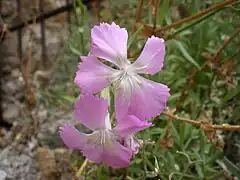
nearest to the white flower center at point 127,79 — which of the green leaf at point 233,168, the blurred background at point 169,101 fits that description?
the blurred background at point 169,101

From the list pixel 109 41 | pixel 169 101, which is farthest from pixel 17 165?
pixel 109 41

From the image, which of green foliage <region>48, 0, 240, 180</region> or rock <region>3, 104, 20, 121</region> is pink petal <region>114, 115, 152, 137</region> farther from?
rock <region>3, 104, 20, 121</region>

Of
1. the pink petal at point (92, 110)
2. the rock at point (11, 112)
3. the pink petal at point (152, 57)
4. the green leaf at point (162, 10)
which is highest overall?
the green leaf at point (162, 10)

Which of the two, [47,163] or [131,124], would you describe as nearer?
[131,124]

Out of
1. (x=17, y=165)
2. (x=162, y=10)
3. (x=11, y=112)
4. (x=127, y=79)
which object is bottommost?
(x=17, y=165)

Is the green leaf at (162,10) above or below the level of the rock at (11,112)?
above

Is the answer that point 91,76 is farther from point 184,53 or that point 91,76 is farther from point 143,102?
point 184,53

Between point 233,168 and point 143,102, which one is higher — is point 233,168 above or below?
below

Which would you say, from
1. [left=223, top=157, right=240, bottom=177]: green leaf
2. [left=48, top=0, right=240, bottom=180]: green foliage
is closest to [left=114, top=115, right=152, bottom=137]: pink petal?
[left=48, top=0, right=240, bottom=180]: green foliage

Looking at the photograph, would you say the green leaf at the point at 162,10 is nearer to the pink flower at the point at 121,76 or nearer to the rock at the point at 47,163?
the pink flower at the point at 121,76
